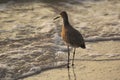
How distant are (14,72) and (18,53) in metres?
0.72

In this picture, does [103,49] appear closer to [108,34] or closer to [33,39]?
[108,34]

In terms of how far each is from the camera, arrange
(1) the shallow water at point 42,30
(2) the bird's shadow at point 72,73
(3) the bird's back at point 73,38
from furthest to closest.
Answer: (1) the shallow water at point 42,30 → (3) the bird's back at point 73,38 → (2) the bird's shadow at point 72,73

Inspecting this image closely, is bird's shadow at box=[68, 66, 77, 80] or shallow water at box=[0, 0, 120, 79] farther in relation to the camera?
shallow water at box=[0, 0, 120, 79]

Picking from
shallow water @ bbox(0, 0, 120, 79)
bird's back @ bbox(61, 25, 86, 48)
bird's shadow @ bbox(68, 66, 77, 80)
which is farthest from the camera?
shallow water @ bbox(0, 0, 120, 79)

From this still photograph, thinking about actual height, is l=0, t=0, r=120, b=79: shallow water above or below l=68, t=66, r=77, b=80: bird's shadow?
above

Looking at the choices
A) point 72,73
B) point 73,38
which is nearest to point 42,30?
point 73,38

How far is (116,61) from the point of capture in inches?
263

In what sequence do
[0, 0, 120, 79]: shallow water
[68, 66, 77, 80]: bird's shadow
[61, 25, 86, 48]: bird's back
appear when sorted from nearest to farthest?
[68, 66, 77, 80]: bird's shadow, [61, 25, 86, 48]: bird's back, [0, 0, 120, 79]: shallow water

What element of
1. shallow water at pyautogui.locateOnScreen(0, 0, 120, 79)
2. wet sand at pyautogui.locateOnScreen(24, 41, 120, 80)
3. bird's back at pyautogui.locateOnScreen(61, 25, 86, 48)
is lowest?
wet sand at pyautogui.locateOnScreen(24, 41, 120, 80)

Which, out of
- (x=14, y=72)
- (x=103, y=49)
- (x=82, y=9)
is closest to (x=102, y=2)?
(x=82, y=9)

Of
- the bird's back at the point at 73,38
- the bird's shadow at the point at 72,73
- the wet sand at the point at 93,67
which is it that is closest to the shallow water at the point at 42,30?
the wet sand at the point at 93,67

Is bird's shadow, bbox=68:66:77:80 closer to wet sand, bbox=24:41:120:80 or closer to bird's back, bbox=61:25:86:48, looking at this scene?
wet sand, bbox=24:41:120:80

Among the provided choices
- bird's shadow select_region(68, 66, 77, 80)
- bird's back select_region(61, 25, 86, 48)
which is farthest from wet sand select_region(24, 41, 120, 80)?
bird's back select_region(61, 25, 86, 48)

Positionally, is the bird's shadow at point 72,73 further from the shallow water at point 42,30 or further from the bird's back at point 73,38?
the bird's back at point 73,38
